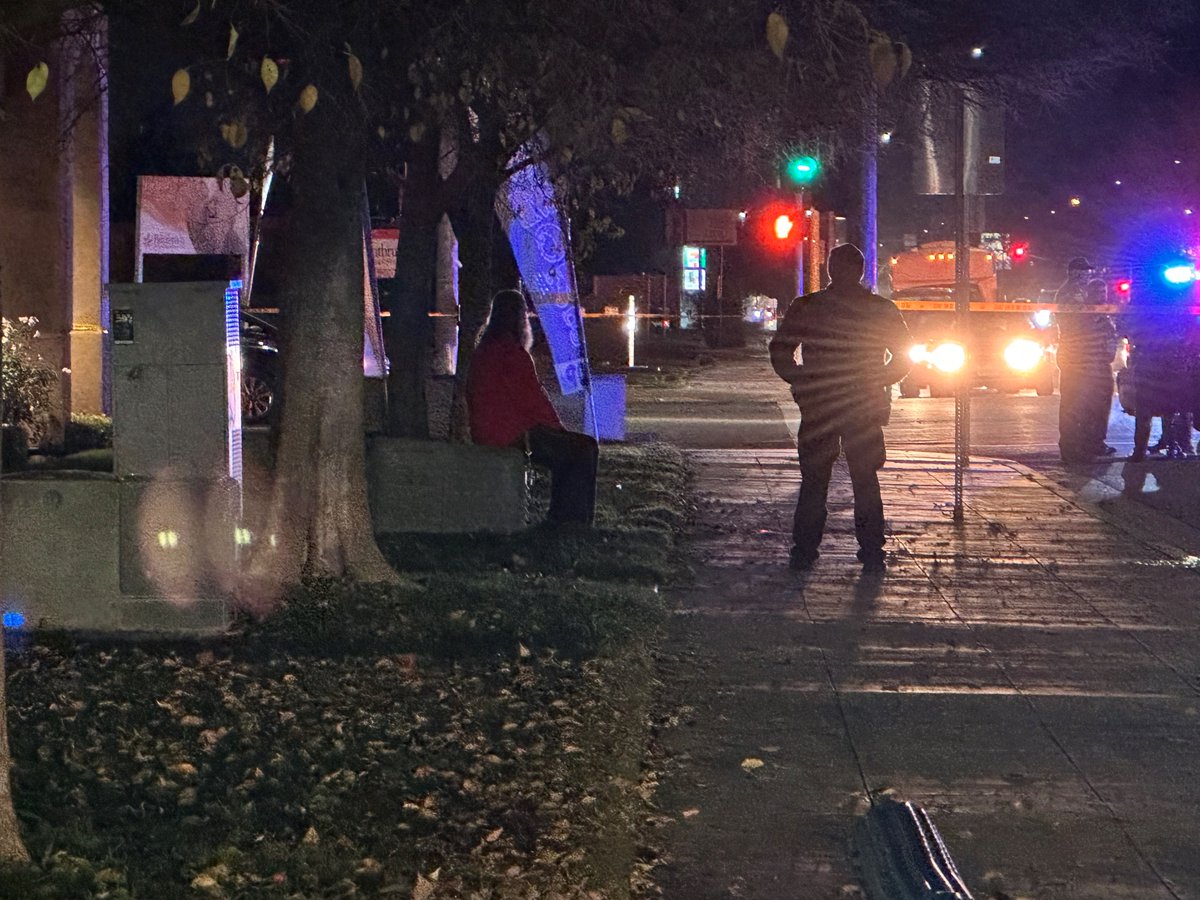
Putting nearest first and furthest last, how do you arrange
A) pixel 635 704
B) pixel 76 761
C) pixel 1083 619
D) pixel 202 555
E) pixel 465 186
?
1. pixel 76 761
2. pixel 635 704
3. pixel 202 555
4. pixel 1083 619
5. pixel 465 186

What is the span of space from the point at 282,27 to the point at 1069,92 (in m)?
6.30

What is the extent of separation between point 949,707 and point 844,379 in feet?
9.79

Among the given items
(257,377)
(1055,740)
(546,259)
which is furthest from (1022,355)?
(1055,740)

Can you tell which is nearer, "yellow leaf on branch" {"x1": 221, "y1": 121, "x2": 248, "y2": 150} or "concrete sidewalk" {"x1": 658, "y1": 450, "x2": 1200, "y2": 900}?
"concrete sidewalk" {"x1": 658, "y1": 450, "x2": 1200, "y2": 900}

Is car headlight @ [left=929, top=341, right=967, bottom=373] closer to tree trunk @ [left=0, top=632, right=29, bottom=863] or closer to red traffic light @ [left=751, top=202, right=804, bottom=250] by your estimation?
red traffic light @ [left=751, top=202, right=804, bottom=250]

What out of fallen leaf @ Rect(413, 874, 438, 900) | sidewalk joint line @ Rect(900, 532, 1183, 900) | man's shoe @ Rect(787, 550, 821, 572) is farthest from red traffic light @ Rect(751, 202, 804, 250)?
fallen leaf @ Rect(413, 874, 438, 900)

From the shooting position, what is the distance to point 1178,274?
15039mm

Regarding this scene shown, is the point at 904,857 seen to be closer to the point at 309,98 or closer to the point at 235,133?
the point at 309,98

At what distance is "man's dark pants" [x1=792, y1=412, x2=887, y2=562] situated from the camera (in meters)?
9.48

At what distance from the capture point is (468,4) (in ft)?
24.2

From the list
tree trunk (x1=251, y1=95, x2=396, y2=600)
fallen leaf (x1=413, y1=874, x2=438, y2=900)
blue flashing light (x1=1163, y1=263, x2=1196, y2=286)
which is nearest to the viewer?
fallen leaf (x1=413, y1=874, x2=438, y2=900)

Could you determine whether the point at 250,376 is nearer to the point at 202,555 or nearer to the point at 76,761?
the point at 202,555

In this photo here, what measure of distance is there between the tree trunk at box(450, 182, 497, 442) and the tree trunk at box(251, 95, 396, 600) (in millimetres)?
4140

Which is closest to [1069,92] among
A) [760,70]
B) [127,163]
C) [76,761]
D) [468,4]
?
[760,70]
